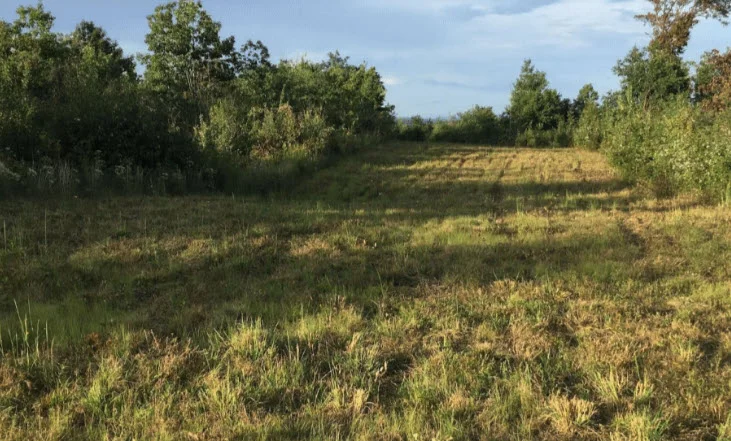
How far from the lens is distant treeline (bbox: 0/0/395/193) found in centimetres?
896

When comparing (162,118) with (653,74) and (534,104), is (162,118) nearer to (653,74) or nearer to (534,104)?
(653,74)

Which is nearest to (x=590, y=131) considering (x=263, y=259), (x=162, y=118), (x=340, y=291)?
(x=162, y=118)

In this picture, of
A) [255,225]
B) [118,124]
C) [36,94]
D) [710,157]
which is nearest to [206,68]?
[36,94]

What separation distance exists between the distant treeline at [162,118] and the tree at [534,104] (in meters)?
16.8

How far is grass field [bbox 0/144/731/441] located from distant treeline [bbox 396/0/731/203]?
239cm

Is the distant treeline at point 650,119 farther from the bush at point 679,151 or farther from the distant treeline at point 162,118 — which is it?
the distant treeline at point 162,118

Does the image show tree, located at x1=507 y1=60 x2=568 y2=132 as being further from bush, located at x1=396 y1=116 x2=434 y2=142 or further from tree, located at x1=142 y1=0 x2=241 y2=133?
tree, located at x1=142 y1=0 x2=241 y2=133

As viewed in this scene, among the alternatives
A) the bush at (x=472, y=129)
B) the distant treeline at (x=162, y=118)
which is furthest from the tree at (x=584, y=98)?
the distant treeline at (x=162, y=118)

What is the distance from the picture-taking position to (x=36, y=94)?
1140 centimetres

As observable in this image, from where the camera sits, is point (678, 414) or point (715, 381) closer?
point (678, 414)

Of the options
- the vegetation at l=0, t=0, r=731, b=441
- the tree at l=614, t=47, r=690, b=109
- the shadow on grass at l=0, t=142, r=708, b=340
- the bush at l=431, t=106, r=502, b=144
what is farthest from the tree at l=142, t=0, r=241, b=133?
the tree at l=614, t=47, r=690, b=109

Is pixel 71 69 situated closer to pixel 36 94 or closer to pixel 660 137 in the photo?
pixel 36 94

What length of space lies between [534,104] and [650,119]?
24274 millimetres

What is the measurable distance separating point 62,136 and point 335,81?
52.7ft
